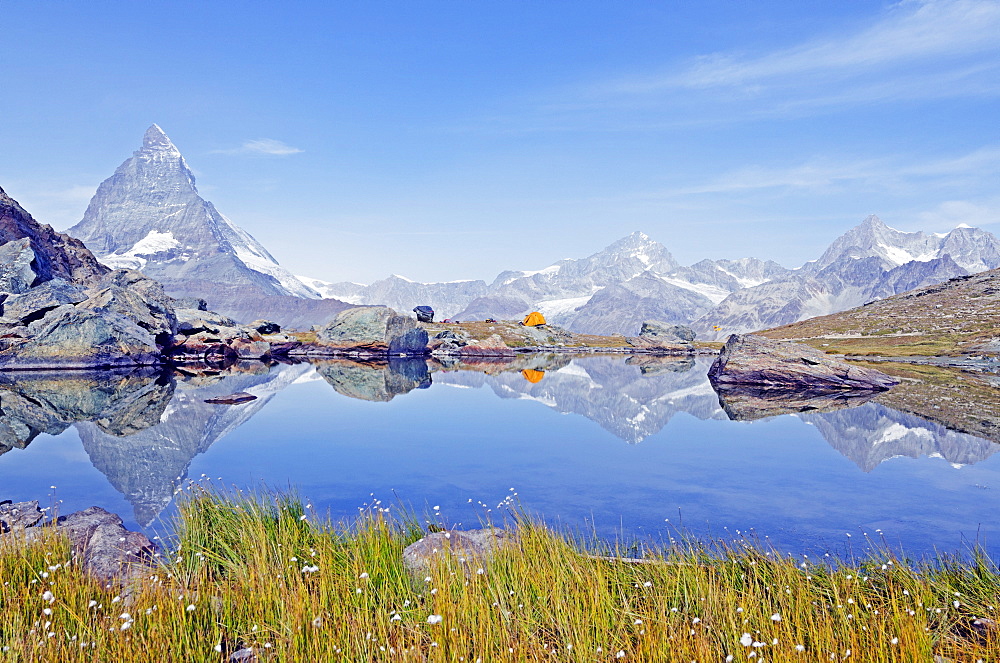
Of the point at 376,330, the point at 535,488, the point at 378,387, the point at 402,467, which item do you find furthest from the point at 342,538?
the point at 376,330

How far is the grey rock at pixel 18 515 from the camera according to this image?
12.0 m

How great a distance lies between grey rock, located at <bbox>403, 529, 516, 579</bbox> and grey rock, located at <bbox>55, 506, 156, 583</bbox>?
407 centimetres

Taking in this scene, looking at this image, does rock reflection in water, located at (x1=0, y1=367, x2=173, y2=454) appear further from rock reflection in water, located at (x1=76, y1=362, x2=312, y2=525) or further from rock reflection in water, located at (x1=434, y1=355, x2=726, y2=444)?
rock reflection in water, located at (x1=434, y1=355, x2=726, y2=444)

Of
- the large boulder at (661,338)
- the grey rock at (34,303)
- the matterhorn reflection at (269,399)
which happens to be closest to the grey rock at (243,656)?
the matterhorn reflection at (269,399)

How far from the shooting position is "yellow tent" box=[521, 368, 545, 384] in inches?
2272

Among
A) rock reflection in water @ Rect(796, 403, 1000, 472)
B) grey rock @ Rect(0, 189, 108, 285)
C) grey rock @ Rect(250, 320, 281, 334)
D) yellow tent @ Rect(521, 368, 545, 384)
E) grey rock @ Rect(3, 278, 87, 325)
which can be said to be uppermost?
grey rock @ Rect(0, 189, 108, 285)

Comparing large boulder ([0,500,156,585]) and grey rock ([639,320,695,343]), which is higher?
grey rock ([639,320,695,343])

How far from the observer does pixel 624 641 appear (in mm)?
7438

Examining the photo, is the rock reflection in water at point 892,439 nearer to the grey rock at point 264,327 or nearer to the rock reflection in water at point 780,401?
the rock reflection in water at point 780,401

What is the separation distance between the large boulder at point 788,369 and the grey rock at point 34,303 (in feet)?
223

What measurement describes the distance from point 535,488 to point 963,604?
10948mm

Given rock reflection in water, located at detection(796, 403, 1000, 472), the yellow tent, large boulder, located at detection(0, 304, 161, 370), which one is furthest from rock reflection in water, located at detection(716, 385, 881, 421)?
large boulder, located at detection(0, 304, 161, 370)

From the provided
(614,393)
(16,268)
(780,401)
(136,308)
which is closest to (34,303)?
(136,308)

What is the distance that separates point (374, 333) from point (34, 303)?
43.0 meters
